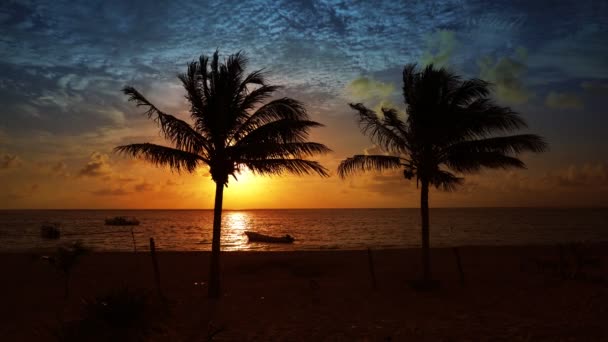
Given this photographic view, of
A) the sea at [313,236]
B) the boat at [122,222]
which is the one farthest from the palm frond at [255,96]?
the boat at [122,222]

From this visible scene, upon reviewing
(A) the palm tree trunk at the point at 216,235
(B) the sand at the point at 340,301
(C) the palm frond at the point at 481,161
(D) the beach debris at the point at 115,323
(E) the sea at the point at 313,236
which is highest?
(C) the palm frond at the point at 481,161

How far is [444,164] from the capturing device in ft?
46.0

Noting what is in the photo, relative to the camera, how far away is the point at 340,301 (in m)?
13.0

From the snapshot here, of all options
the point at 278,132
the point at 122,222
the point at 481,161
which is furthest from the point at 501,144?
the point at 122,222

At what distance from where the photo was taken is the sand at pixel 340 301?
936 cm

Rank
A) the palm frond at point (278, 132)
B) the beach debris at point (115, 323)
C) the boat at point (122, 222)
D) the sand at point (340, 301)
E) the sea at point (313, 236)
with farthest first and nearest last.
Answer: the boat at point (122, 222) < the sea at point (313, 236) < the palm frond at point (278, 132) < the sand at point (340, 301) < the beach debris at point (115, 323)

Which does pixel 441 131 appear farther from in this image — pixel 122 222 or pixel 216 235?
pixel 122 222

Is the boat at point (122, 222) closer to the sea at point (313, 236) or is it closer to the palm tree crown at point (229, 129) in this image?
the sea at point (313, 236)

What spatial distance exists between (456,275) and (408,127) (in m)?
7.56

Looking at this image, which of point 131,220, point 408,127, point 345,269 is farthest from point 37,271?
point 131,220

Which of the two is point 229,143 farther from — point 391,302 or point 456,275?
point 456,275

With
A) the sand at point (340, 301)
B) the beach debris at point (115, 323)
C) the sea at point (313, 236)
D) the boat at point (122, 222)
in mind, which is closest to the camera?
the beach debris at point (115, 323)

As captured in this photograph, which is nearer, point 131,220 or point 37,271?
point 37,271

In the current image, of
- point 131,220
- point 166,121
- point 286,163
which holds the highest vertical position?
point 166,121
